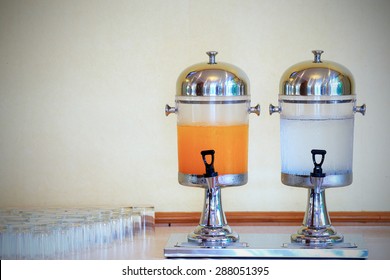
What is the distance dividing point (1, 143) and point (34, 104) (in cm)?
14

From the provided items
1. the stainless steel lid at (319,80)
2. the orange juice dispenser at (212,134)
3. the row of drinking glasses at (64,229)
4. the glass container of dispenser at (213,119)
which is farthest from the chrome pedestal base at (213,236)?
the stainless steel lid at (319,80)

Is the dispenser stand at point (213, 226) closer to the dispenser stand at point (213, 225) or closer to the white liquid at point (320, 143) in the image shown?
the dispenser stand at point (213, 225)

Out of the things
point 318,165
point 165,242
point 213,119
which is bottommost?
point 165,242

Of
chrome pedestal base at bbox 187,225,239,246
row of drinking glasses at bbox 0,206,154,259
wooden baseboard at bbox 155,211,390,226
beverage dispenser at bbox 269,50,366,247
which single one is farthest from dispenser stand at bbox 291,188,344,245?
row of drinking glasses at bbox 0,206,154,259

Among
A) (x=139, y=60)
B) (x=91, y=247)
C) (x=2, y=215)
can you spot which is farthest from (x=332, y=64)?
(x=2, y=215)

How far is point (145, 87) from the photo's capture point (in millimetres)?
2279

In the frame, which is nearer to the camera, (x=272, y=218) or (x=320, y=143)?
(x=320, y=143)

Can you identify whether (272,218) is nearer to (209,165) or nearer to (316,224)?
(316,224)

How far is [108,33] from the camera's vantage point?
2271mm

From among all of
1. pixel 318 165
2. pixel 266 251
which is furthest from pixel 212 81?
pixel 266 251

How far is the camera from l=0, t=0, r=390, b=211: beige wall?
225 centimetres

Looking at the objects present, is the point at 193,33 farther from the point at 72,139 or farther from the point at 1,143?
the point at 1,143

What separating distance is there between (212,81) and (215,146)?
6.0 inches
